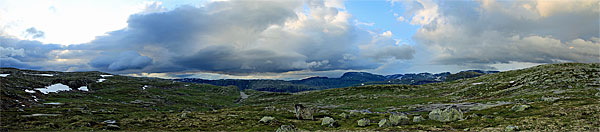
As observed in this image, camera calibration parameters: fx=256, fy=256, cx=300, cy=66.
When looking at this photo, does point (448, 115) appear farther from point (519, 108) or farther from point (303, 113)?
point (303, 113)

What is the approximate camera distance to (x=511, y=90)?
10150 centimetres

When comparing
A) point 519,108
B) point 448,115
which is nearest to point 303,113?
point 448,115

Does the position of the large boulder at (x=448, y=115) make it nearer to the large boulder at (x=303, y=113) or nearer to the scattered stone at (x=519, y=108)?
the scattered stone at (x=519, y=108)

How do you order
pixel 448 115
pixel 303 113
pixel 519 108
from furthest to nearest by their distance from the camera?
pixel 303 113
pixel 519 108
pixel 448 115

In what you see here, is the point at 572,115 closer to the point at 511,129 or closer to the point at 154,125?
the point at 511,129

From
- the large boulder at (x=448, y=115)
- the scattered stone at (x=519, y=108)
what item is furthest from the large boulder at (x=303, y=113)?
the scattered stone at (x=519, y=108)

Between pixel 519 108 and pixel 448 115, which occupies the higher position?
pixel 519 108

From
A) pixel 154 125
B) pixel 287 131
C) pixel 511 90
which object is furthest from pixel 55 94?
pixel 511 90

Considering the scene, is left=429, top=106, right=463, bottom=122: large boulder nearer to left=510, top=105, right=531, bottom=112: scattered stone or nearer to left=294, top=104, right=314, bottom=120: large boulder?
left=510, top=105, right=531, bottom=112: scattered stone

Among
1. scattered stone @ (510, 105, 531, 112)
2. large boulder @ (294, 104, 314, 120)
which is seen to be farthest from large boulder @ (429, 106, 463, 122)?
large boulder @ (294, 104, 314, 120)

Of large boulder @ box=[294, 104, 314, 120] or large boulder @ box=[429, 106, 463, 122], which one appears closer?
large boulder @ box=[429, 106, 463, 122]

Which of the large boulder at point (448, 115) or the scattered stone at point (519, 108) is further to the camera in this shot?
the scattered stone at point (519, 108)

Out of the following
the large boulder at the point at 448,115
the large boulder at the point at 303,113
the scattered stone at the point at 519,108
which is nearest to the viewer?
the large boulder at the point at 448,115

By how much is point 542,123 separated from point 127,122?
76.6 m
